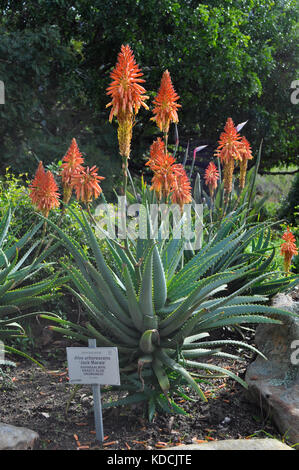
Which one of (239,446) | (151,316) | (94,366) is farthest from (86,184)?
(239,446)

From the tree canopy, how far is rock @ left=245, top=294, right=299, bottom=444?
469cm

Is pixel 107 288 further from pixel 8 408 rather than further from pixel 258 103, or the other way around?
pixel 258 103

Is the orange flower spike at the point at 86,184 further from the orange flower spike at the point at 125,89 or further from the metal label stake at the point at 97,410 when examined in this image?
the metal label stake at the point at 97,410

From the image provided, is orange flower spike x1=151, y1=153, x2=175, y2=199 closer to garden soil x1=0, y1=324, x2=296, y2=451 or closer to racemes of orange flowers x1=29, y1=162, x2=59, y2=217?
racemes of orange flowers x1=29, y1=162, x2=59, y2=217

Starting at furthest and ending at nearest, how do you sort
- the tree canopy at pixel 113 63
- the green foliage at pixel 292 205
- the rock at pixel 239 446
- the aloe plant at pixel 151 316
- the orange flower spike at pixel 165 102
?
1. the green foliage at pixel 292 205
2. the tree canopy at pixel 113 63
3. the orange flower spike at pixel 165 102
4. the aloe plant at pixel 151 316
5. the rock at pixel 239 446

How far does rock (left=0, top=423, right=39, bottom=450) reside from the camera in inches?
83.1

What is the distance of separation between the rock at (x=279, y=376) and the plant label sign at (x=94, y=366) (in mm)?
869

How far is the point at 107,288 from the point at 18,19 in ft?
21.7

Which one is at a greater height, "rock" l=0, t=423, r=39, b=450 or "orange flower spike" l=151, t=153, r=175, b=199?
"orange flower spike" l=151, t=153, r=175, b=199

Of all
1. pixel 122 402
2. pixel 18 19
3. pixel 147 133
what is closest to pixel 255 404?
pixel 122 402

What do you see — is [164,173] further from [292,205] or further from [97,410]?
[292,205]

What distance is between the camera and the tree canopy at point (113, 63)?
7090 millimetres

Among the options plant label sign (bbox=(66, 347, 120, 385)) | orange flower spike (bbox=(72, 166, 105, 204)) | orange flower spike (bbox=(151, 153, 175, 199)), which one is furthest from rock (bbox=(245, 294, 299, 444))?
orange flower spike (bbox=(72, 166, 105, 204))

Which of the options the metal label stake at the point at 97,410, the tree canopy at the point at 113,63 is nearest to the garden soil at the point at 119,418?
the metal label stake at the point at 97,410
